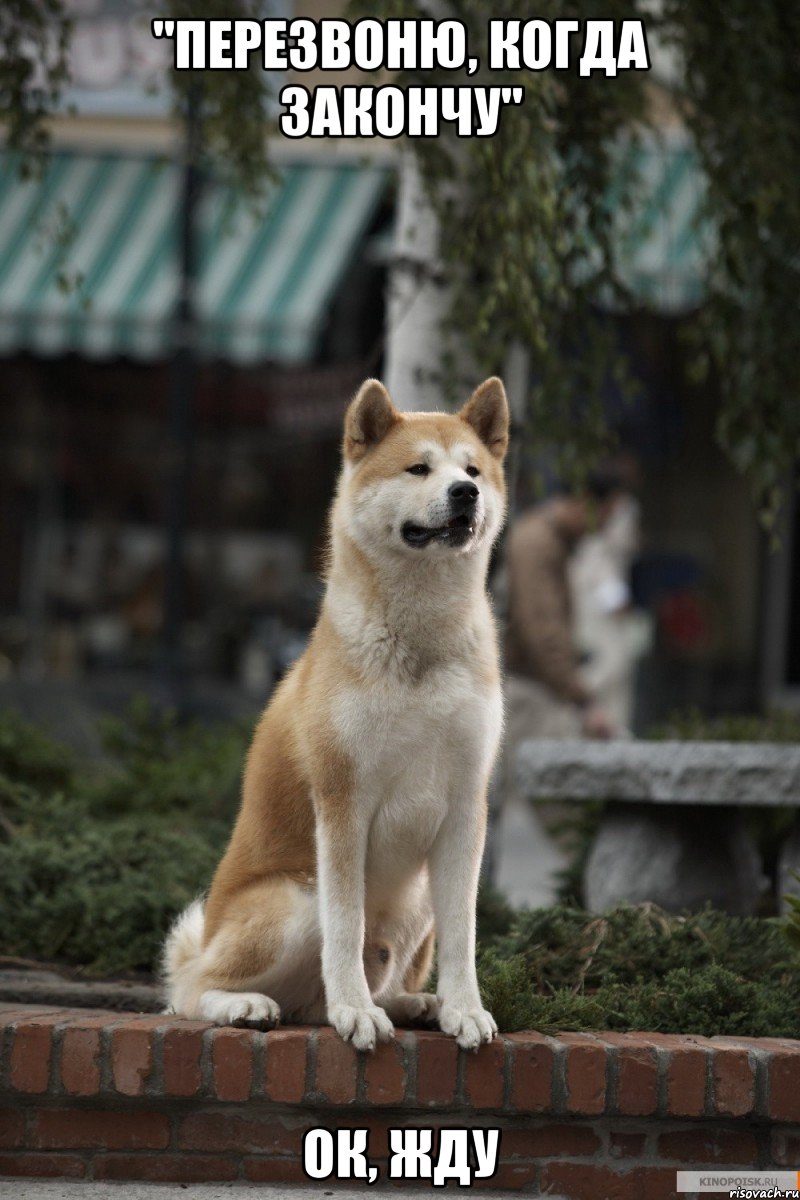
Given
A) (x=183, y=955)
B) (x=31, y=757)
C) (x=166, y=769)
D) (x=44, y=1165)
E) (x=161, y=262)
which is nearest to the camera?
(x=44, y=1165)

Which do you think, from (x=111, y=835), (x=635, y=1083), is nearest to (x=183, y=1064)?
(x=635, y=1083)

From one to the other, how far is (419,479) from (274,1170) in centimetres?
160

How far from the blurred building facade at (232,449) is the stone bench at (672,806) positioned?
7.02 m

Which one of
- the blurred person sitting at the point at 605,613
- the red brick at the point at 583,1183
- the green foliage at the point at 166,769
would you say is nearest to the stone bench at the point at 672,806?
the green foliage at the point at 166,769

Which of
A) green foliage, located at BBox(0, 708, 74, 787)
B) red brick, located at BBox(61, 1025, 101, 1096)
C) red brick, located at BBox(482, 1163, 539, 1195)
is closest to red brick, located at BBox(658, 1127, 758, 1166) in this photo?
red brick, located at BBox(482, 1163, 539, 1195)

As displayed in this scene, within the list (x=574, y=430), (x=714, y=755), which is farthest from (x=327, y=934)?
(x=574, y=430)

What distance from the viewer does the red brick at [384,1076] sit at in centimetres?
339

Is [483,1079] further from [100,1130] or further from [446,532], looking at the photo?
[446,532]

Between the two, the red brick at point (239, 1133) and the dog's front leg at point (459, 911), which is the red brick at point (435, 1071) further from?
the red brick at point (239, 1133)

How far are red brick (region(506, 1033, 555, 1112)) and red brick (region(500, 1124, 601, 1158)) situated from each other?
9cm

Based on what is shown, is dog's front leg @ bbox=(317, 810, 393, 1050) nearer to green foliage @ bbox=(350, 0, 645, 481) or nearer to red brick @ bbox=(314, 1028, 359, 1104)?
red brick @ bbox=(314, 1028, 359, 1104)

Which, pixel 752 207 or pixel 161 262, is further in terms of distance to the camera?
pixel 161 262

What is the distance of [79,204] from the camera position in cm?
1234

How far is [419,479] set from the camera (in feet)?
11.1
